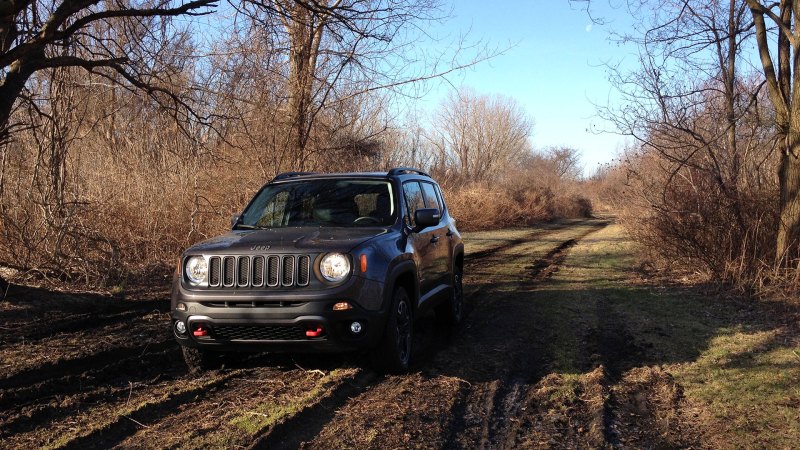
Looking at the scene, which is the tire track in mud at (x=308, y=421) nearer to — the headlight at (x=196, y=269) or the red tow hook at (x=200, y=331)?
the red tow hook at (x=200, y=331)

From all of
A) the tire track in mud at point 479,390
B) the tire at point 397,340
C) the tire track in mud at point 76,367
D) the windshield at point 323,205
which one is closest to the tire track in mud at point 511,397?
the tire track in mud at point 479,390

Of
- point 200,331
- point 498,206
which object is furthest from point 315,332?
point 498,206

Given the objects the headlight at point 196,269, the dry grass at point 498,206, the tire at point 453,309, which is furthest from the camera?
the dry grass at point 498,206

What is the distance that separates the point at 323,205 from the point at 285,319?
68.1 inches

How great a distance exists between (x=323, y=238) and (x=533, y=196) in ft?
117

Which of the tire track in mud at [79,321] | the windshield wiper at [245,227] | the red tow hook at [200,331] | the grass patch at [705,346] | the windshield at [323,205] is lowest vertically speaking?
the grass patch at [705,346]

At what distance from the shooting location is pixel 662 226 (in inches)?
461

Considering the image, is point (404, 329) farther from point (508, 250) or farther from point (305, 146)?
point (508, 250)

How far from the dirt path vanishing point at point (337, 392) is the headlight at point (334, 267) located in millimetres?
936

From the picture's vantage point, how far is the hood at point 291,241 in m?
4.94

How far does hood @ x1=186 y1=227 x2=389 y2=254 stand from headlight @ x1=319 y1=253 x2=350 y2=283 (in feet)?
0.19

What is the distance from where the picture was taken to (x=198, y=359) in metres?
5.45

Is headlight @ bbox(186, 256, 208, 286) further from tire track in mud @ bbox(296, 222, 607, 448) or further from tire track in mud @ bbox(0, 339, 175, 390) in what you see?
tire track in mud @ bbox(296, 222, 607, 448)

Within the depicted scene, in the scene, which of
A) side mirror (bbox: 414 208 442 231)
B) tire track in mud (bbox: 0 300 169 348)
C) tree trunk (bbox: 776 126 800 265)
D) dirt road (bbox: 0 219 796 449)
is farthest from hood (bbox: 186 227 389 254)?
tree trunk (bbox: 776 126 800 265)
